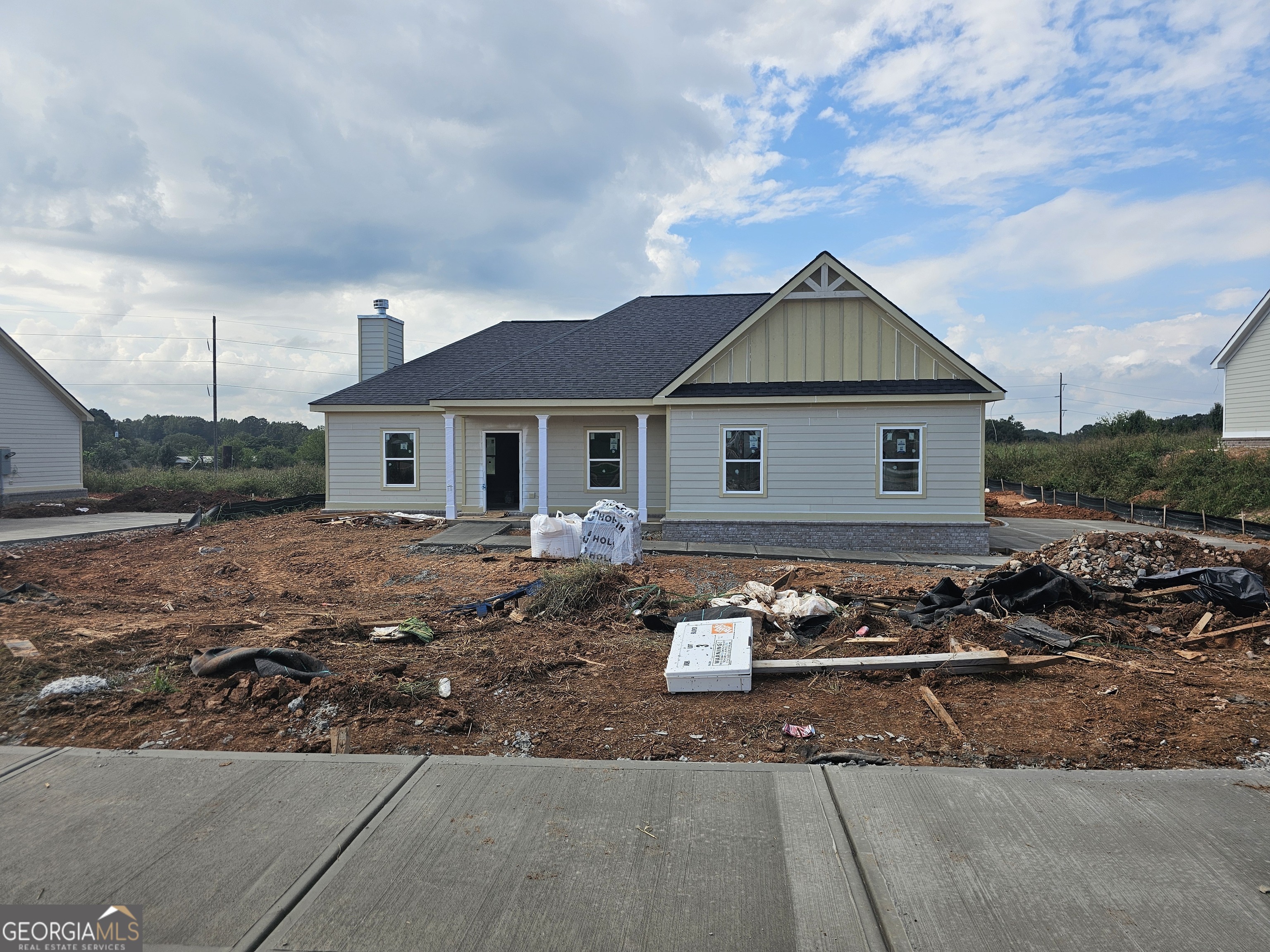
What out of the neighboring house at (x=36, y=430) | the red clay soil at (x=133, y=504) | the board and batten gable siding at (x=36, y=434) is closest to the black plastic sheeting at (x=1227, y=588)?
the red clay soil at (x=133, y=504)

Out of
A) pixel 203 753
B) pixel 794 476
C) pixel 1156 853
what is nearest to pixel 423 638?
pixel 203 753

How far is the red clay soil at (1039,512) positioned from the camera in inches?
948

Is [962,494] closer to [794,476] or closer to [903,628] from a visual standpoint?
[794,476]

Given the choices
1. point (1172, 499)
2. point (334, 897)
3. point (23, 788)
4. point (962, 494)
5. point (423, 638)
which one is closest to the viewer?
point (334, 897)

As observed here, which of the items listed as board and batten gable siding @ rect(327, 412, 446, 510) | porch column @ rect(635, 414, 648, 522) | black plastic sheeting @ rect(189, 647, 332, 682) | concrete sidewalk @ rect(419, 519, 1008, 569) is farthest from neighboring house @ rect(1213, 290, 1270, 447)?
black plastic sheeting @ rect(189, 647, 332, 682)

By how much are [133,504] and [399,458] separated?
1132 cm

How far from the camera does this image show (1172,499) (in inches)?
946

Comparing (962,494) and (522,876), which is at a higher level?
(962,494)

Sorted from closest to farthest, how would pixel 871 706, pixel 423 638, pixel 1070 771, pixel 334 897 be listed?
1. pixel 334 897
2. pixel 1070 771
3. pixel 871 706
4. pixel 423 638

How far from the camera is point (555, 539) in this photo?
1338 centimetres

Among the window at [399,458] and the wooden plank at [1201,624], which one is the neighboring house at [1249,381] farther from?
the window at [399,458]

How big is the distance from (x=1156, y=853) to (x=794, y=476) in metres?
13.5

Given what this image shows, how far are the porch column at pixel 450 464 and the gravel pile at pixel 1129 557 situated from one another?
1265 cm

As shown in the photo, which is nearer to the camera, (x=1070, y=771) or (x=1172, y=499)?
(x=1070, y=771)
